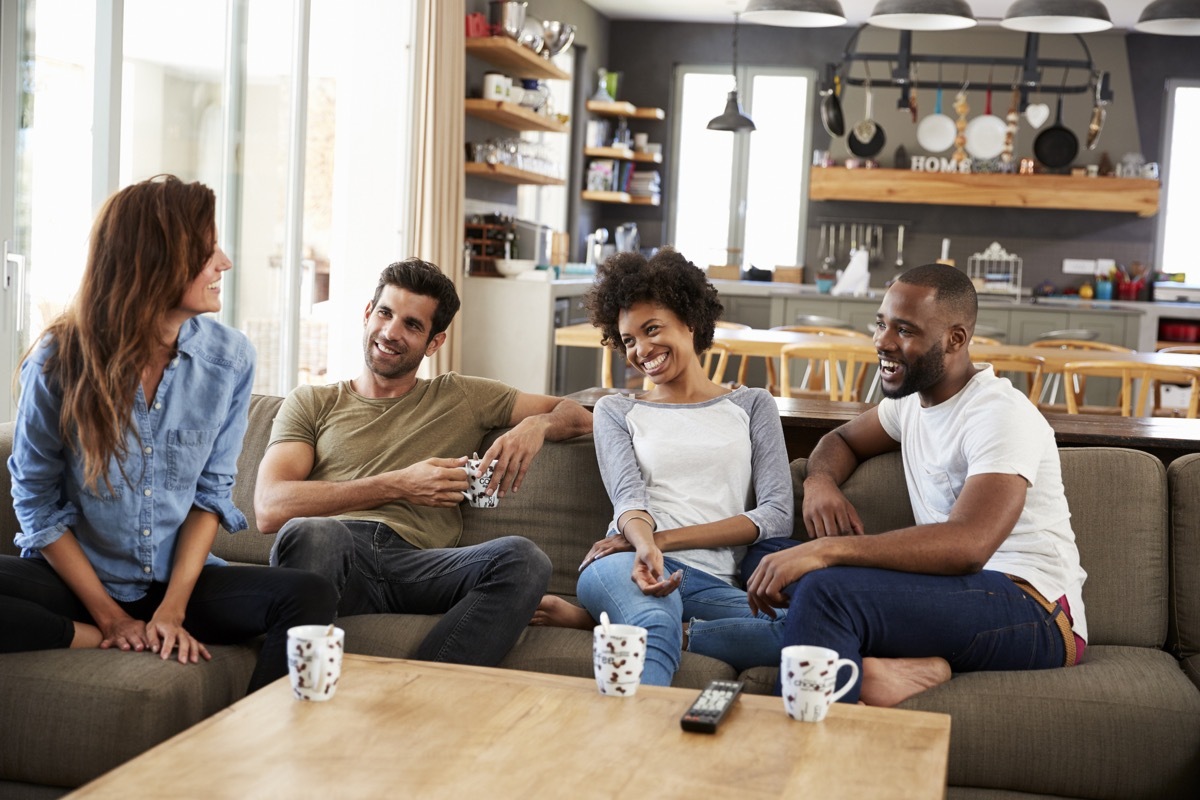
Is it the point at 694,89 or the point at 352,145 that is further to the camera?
the point at 694,89

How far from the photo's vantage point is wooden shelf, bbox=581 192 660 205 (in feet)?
30.6

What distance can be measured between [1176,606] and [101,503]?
6.49 feet

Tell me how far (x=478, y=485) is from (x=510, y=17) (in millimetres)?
4847

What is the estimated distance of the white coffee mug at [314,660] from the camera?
1.62 metres

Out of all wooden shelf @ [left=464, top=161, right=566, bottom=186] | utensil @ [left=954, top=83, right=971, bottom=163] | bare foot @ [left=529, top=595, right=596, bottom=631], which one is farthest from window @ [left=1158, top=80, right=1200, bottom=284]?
bare foot @ [left=529, top=595, right=596, bottom=631]

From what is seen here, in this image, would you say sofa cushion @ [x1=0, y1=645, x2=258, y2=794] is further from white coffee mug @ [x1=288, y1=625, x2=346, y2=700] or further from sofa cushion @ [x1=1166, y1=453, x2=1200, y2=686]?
sofa cushion @ [x1=1166, y1=453, x2=1200, y2=686]

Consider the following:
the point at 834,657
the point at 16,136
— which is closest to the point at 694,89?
the point at 16,136

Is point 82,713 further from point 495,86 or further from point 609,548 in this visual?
point 495,86

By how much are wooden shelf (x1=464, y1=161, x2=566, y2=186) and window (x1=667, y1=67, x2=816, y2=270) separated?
2.11 meters

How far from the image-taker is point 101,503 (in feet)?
7.18

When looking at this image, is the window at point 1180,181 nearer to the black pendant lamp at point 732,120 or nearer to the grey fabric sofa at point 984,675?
the black pendant lamp at point 732,120

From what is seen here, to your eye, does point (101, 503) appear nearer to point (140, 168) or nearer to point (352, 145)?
point (140, 168)

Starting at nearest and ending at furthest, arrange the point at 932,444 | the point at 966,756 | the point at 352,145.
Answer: the point at 966,756
the point at 932,444
the point at 352,145

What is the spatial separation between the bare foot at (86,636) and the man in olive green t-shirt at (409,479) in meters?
0.36
